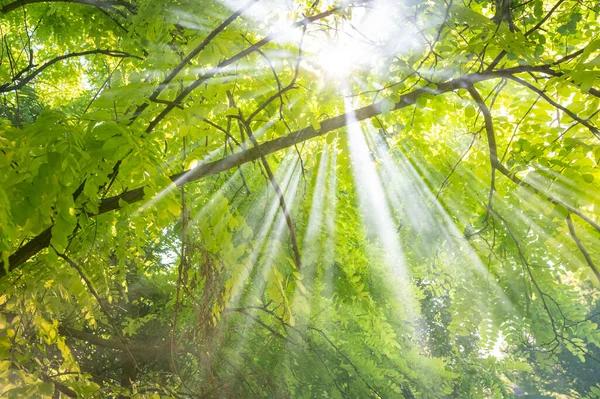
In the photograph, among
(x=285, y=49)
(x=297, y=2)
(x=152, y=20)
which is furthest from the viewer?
(x=297, y=2)

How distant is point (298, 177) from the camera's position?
13.5 ft

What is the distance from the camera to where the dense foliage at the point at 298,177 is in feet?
6.03

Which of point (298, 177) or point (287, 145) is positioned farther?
point (298, 177)

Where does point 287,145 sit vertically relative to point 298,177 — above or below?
above

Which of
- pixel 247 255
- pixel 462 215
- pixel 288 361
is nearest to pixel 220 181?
pixel 247 255

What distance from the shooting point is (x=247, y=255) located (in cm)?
192

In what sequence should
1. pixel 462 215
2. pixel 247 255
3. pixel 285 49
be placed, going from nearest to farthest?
pixel 247 255
pixel 285 49
pixel 462 215

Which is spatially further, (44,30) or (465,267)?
(465,267)

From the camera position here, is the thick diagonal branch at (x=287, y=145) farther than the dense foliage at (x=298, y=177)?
Yes

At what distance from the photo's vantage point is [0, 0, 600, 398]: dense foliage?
1837 mm

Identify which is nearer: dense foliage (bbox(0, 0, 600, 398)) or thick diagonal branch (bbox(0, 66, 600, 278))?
dense foliage (bbox(0, 0, 600, 398))

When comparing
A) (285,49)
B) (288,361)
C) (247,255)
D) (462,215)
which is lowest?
(288,361)

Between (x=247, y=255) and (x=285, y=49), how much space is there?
1659mm

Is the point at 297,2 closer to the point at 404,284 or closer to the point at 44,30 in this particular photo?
the point at 44,30
